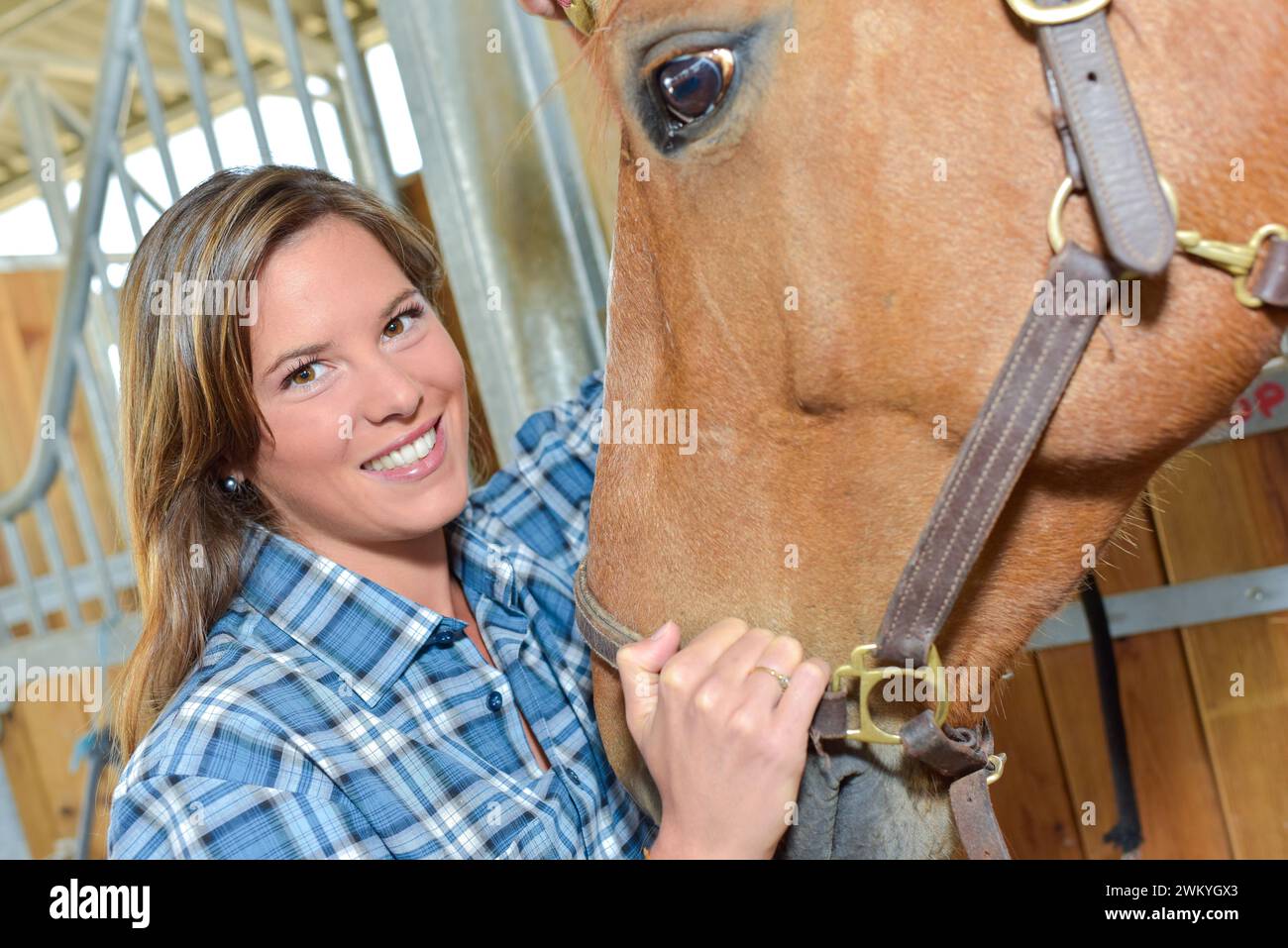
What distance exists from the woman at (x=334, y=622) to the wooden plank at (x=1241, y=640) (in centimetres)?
92

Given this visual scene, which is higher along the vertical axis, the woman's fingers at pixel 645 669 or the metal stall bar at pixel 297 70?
the metal stall bar at pixel 297 70

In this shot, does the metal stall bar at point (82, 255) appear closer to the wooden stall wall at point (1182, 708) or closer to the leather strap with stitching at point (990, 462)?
the wooden stall wall at point (1182, 708)

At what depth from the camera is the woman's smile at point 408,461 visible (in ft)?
4.16

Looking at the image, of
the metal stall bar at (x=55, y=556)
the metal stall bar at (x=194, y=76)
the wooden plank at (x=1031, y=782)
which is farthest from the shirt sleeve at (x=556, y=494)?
the metal stall bar at (x=55, y=556)

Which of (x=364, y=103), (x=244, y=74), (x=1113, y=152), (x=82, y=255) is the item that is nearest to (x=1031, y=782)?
(x=1113, y=152)

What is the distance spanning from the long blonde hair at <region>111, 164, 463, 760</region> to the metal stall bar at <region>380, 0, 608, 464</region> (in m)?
0.66

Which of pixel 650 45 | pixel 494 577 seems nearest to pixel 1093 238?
pixel 650 45

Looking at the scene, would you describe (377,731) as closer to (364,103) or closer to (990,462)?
(990,462)

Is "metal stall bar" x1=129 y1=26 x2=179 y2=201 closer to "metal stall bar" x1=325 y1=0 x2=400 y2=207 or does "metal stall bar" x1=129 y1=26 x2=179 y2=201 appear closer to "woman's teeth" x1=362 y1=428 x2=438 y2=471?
"metal stall bar" x1=325 y1=0 x2=400 y2=207

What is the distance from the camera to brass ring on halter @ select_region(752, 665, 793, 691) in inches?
38.2

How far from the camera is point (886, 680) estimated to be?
1.02m

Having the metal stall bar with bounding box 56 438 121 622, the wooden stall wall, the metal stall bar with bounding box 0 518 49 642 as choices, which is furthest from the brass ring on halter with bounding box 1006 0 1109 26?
the metal stall bar with bounding box 0 518 49 642

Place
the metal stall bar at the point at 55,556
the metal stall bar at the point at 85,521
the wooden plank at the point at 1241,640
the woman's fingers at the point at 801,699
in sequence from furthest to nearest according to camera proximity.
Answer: the metal stall bar at the point at 55,556
the metal stall bar at the point at 85,521
the wooden plank at the point at 1241,640
the woman's fingers at the point at 801,699
